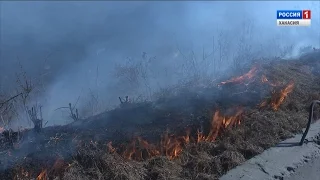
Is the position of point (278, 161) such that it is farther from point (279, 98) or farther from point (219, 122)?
point (279, 98)

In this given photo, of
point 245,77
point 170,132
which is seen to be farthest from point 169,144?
point 245,77

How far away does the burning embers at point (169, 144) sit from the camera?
4.41m

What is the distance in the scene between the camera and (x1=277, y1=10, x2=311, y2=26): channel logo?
12.8 meters

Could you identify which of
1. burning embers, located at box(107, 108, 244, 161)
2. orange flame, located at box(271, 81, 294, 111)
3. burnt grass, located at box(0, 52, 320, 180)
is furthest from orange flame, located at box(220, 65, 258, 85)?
burning embers, located at box(107, 108, 244, 161)

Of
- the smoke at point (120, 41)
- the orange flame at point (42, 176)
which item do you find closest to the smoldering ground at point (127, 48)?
the smoke at point (120, 41)

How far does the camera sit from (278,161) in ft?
14.5

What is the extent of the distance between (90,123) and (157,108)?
3.54 ft

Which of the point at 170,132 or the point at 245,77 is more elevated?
the point at 245,77

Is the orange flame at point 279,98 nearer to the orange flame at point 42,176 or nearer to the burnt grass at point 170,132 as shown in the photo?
the burnt grass at point 170,132

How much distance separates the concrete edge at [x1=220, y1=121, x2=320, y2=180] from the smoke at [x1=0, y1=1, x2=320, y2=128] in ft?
14.0

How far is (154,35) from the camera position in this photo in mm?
13680

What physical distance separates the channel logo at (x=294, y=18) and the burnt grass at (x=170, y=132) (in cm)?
658

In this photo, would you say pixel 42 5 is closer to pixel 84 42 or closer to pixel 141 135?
pixel 84 42

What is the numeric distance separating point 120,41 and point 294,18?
638cm
